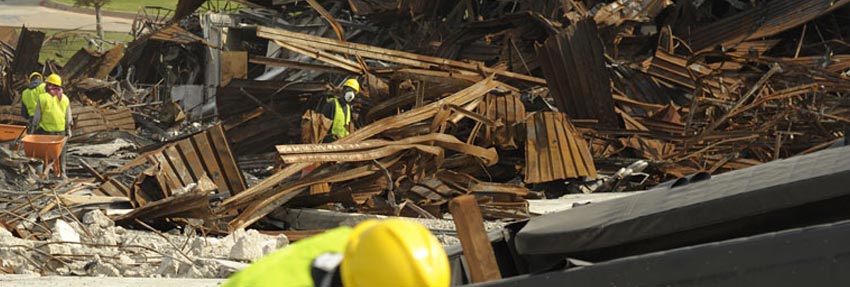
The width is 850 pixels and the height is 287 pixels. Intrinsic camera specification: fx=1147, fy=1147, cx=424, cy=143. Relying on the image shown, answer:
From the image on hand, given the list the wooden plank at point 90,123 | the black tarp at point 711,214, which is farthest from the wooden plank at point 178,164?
the wooden plank at point 90,123

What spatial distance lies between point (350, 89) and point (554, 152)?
103 inches

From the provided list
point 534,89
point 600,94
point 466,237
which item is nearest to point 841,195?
point 466,237

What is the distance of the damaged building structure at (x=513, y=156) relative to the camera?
145 inches

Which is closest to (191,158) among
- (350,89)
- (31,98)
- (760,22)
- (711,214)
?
(350,89)

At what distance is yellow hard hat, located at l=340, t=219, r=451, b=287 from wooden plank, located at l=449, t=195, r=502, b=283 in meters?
0.95

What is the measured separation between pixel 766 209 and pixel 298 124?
11.5 metres

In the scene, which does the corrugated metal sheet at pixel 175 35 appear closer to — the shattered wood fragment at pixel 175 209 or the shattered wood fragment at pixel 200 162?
the shattered wood fragment at pixel 200 162

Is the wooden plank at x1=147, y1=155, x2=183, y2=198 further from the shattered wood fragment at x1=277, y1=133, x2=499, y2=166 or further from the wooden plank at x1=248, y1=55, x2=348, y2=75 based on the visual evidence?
the wooden plank at x1=248, y1=55, x2=348, y2=75

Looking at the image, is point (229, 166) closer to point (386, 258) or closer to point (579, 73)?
point (579, 73)

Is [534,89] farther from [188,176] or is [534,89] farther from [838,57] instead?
[188,176]

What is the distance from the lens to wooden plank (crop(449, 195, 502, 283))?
12.8 ft

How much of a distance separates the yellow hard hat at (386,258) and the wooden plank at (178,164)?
8.07m

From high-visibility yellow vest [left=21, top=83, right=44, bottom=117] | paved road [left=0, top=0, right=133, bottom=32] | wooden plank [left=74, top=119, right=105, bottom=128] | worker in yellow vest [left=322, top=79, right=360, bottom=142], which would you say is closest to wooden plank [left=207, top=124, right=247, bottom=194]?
worker in yellow vest [left=322, top=79, right=360, bottom=142]

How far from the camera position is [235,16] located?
22.9 metres
